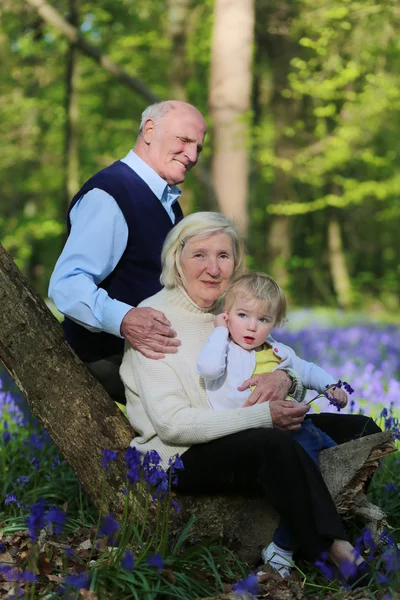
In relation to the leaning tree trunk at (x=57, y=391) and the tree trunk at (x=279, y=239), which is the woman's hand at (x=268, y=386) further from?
the tree trunk at (x=279, y=239)

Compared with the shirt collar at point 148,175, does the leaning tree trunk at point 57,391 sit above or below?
below

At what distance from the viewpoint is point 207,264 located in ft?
12.1

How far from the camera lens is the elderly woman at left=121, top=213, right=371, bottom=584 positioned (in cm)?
328

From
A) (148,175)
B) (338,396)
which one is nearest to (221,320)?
(338,396)

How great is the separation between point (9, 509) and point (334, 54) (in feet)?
32.3

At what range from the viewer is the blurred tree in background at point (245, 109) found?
1200 cm

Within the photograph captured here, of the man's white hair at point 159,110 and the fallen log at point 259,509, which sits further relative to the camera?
the man's white hair at point 159,110

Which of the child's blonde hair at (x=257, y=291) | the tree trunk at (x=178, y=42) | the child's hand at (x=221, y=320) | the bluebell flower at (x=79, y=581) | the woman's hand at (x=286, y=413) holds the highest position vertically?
the tree trunk at (x=178, y=42)

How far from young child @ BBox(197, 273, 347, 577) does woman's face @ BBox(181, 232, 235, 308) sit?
3.9 inches

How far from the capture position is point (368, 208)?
25.8 m

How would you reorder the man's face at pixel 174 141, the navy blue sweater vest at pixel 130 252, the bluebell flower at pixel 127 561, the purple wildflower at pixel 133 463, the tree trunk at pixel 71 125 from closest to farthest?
the bluebell flower at pixel 127 561
the purple wildflower at pixel 133 463
the navy blue sweater vest at pixel 130 252
the man's face at pixel 174 141
the tree trunk at pixel 71 125

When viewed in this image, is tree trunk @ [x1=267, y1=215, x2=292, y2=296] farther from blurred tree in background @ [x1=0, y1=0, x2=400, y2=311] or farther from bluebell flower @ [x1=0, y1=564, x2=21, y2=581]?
bluebell flower @ [x1=0, y1=564, x2=21, y2=581]

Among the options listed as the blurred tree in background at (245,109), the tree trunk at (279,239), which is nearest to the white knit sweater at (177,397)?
the blurred tree in background at (245,109)

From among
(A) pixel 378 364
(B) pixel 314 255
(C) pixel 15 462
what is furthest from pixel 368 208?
(C) pixel 15 462
